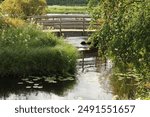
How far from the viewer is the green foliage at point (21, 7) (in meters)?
29.8

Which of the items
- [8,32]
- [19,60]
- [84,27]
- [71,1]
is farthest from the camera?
[71,1]

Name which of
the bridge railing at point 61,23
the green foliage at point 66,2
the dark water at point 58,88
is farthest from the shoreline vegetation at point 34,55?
the green foliage at point 66,2

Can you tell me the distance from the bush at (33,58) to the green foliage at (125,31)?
841 centimetres

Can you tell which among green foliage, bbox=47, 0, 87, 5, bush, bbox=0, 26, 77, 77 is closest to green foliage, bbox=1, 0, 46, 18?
bush, bbox=0, 26, 77, 77

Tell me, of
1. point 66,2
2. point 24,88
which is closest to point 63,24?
point 24,88

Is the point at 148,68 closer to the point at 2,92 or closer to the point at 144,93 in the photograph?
the point at 144,93

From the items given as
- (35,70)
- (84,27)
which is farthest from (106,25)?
(84,27)

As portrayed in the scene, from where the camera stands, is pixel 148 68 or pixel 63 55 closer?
pixel 148 68

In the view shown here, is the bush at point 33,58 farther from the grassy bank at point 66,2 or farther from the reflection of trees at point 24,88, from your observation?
the grassy bank at point 66,2

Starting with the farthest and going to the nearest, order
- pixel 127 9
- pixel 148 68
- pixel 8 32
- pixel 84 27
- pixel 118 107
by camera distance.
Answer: pixel 84 27 < pixel 8 32 < pixel 148 68 < pixel 127 9 < pixel 118 107

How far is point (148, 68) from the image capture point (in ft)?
31.4

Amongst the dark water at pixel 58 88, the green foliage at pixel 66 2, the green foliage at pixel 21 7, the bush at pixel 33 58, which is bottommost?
the dark water at pixel 58 88

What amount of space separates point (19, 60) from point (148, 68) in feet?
29.3

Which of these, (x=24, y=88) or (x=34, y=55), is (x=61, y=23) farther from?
(x=24, y=88)
